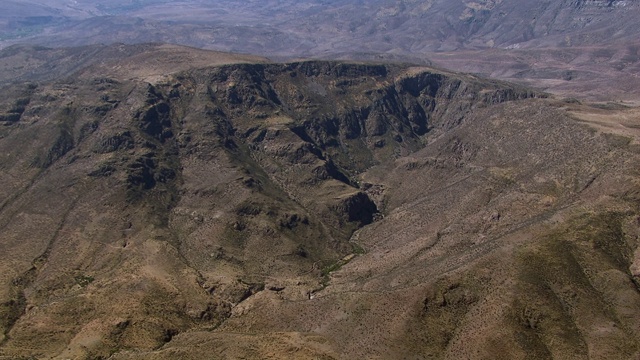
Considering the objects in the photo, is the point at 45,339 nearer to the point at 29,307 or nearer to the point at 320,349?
the point at 29,307

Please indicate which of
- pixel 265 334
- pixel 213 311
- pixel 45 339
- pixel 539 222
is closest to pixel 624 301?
pixel 539 222

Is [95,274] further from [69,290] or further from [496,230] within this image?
[496,230]

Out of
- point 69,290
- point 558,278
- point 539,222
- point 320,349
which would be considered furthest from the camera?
point 69,290

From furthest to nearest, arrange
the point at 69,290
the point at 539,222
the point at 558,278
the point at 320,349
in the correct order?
1. the point at 69,290
2. the point at 539,222
3. the point at 558,278
4. the point at 320,349

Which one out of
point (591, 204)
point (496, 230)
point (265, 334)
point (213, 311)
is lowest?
point (213, 311)

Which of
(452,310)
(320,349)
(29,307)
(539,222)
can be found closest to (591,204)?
(539,222)

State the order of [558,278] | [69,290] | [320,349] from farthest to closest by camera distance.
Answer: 1. [69,290]
2. [558,278]
3. [320,349]

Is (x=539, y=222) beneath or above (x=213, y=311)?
above

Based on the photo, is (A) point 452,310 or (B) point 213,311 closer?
(A) point 452,310

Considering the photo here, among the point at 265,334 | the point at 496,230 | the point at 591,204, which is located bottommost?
the point at 265,334
